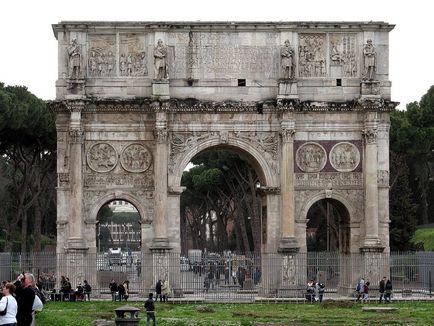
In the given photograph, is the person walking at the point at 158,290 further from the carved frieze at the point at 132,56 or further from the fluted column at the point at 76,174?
the carved frieze at the point at 132,56

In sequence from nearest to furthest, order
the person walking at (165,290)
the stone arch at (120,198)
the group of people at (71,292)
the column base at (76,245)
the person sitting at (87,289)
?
1. the group of people at (71,292)
2. the person walking at (165,290)
3. the person sitting at (87,289)
4. the column base at (76,245)
5. the stone arch at (120,198)

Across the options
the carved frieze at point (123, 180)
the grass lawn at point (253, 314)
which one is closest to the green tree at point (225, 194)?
the carved frieze at point (123, 180)

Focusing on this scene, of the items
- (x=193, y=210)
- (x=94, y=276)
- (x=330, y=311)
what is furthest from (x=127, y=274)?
(x=193, y=210)

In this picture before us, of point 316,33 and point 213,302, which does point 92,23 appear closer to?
point 316,33

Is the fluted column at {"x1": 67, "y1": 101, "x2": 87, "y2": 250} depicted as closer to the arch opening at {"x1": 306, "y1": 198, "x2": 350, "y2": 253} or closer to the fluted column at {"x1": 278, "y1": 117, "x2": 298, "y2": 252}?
the fluted column at {"x1": 278, "y1": 117, "x2": 298, "y2": 252}

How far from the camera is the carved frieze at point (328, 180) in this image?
138 feet

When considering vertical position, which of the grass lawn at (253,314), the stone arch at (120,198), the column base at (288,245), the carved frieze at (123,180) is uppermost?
the carved frieze at (123,180)

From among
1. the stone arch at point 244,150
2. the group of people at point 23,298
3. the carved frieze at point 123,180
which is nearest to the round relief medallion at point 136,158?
the carved frieze at point 123,180

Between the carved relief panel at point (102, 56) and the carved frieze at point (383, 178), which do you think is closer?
the carved relief panel at point (102, 56)

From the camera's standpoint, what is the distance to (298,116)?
137ft

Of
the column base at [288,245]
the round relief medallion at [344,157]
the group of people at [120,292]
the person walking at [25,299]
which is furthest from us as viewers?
the round relief medallion at [344,157]

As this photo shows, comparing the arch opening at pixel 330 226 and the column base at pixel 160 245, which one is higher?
the arch opening at pixel 330 226

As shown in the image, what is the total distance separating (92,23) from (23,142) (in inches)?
482

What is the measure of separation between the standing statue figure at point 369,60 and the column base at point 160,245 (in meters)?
10.1
